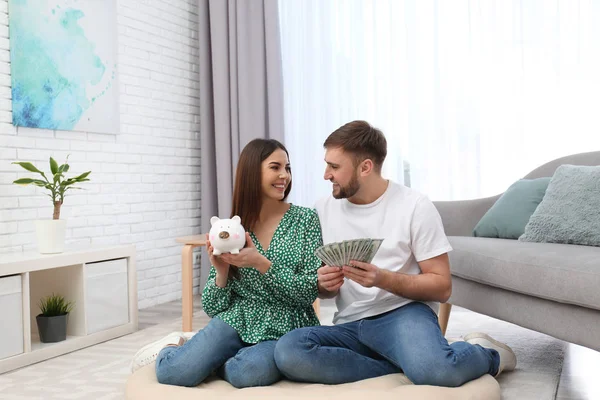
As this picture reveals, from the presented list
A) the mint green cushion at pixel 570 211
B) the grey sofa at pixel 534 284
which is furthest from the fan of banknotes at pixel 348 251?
the mint green cushion at pixel 570 211

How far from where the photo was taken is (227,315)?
217cm

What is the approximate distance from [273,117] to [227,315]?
2636 mm

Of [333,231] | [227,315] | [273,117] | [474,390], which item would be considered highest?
[273,117]

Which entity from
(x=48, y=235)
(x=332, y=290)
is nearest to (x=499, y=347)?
(x=332, y=290)

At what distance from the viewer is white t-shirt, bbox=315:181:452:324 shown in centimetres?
209

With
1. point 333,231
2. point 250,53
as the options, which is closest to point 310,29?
point 250,53

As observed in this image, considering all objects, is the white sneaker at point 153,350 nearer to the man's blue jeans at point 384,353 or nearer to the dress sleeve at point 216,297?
the dress sleeve at point 216,297

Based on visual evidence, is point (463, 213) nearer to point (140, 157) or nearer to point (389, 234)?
point (389, 234)

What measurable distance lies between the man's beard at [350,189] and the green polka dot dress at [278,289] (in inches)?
5.9

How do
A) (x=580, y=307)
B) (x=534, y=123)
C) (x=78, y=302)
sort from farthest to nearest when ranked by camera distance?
(x=534, y=123) → (x=78, y=302) → (x=580, y=307)

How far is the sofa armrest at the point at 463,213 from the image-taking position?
349cm

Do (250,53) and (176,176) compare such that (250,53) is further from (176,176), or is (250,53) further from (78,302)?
(78,302)

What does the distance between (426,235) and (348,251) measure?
32 centimetres

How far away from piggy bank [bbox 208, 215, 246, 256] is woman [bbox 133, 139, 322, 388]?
0.08ft
